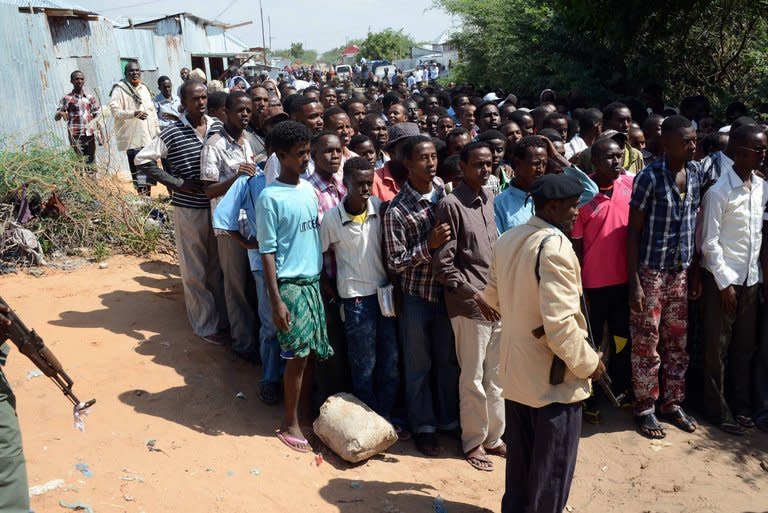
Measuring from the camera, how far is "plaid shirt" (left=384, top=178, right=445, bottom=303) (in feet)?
12.9

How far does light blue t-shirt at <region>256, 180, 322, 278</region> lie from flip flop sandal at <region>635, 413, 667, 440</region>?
2.38 meters

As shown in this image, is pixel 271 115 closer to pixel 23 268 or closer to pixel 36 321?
pixel 36 321

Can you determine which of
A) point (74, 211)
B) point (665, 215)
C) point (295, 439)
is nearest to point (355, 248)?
point (295, 439)

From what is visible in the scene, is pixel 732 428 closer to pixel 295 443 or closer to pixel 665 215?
pixel 665 215

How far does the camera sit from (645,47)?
10398 millimetres

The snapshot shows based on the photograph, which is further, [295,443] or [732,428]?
[732,428]

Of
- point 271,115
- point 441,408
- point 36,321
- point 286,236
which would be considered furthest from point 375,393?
point 36,321

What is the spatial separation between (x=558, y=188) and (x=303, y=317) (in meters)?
A: 1.72

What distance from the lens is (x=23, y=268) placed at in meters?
6.49

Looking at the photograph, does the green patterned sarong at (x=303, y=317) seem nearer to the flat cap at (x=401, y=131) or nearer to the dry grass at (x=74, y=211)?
the flat cap at (x=401, y=131)

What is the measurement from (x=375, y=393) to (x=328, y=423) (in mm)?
460

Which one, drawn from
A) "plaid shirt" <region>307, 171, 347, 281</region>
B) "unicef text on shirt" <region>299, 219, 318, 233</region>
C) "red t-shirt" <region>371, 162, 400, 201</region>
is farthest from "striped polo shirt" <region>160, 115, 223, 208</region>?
"unicef text on shirt" <region>299, 219, 318, 233</region>

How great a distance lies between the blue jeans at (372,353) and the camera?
4133mm

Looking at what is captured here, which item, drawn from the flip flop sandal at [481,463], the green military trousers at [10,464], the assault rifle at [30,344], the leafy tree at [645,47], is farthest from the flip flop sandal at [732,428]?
the leafy tree at [645,47]
